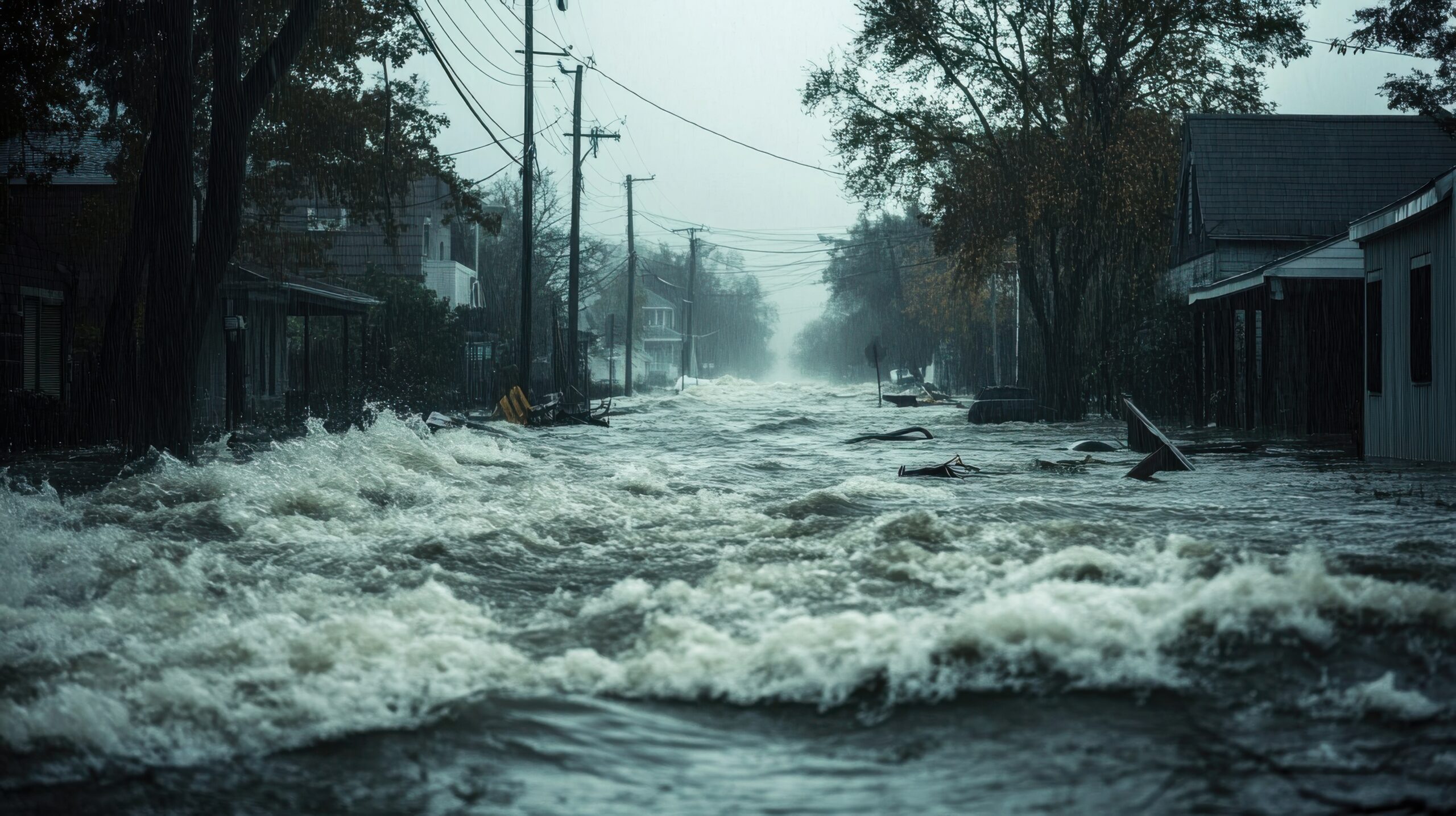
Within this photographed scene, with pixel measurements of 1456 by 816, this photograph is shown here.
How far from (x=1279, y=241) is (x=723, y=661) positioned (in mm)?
26216

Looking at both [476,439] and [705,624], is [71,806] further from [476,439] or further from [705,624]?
[476,439]

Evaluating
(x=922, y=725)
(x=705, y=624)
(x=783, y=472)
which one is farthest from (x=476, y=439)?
(x=922, y=725)

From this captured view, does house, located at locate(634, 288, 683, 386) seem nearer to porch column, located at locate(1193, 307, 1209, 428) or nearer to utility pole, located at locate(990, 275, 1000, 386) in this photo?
utility pole, located at locate(990, 275, 1000, 386)

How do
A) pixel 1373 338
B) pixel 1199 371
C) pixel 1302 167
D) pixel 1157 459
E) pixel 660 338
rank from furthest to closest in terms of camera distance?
pixel 660 338 < pixel 1302 167 < pixel 1199 371 < pixel 1373 338 < pixel 1157 459

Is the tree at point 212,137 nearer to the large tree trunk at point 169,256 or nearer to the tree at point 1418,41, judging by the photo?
the large tree trunk at point 169,256

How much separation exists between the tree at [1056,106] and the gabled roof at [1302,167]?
5.73 feet

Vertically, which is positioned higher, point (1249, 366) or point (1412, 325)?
point (1412, 325)

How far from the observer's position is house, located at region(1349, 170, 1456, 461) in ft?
44.0

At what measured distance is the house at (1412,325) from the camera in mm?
13414

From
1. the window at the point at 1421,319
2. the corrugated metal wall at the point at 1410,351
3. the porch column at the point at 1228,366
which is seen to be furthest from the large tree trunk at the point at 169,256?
the porch column at the point at 1228,366

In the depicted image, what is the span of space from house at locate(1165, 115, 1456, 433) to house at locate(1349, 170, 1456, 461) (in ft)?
17.7

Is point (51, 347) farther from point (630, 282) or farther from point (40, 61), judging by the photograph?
point (630, 282)

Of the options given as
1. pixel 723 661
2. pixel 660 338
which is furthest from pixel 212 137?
pixel 660 338

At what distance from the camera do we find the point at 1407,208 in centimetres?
1399
